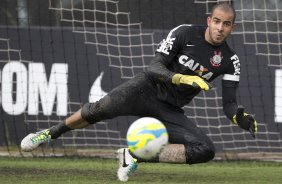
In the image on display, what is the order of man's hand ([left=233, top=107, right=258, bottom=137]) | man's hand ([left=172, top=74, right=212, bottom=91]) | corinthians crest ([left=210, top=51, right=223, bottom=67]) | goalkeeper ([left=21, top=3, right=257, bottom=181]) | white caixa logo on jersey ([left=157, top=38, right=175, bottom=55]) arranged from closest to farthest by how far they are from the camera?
man's hand ([left=172, top=74, right=212, bottom=91]) < man's hand ([left=233, top=107, right=258, bottom=137]) < goalkeeper ([left=21, top=3, right=257, bottom=181]) < white caixa logo on jersey ([left=157, top=38, right=175, bottom=55]) < corinthians crest ([left=210, top=51, right=223, bottom=67])

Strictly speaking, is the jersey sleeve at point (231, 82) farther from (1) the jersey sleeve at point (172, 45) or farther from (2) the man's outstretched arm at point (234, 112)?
(1) the jersey sleeve at point (172, 45)

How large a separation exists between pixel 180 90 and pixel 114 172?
159 centimetres

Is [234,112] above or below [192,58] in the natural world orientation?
below

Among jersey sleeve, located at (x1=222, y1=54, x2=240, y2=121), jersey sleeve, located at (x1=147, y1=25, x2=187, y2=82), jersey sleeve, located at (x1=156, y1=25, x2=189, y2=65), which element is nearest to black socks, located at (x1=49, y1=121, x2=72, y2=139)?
jersey sleeve, located at (x1=147, y1=25, x2=187, y2=82)

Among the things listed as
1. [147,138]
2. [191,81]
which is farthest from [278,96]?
[147,138]

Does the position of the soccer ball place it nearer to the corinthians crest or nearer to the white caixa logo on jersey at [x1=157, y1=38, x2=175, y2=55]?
the white caixa logo on jersey at [x1=157, y1=38, x2=175, y2=55]

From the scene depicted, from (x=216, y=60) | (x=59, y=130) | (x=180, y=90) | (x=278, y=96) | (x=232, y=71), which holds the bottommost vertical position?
(x=278, y=96)

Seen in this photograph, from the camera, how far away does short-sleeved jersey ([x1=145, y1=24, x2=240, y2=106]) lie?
900 cm

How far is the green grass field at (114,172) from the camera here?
9.22 metres

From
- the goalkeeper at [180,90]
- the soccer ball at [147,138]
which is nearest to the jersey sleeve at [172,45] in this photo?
the goalkeeper at [180,90]

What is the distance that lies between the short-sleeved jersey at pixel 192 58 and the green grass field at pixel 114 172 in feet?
3.44

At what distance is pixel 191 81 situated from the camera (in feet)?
27.0

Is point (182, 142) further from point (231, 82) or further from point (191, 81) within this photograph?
point (191, 81)

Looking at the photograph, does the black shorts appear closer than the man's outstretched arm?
No
